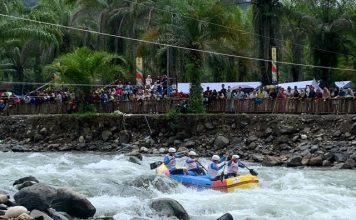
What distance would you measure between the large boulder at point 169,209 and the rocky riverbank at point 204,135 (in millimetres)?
Answer: 10155

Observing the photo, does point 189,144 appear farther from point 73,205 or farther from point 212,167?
point 73,205

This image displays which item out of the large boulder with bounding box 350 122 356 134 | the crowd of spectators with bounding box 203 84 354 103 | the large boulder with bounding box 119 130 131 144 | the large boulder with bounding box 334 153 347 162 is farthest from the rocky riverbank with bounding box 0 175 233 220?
the large boulder with bounding box 119 130 131 144

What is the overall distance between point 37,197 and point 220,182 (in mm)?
6344

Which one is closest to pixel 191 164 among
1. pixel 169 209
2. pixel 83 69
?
pixel 169 209

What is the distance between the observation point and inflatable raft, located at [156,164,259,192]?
17.7 meters

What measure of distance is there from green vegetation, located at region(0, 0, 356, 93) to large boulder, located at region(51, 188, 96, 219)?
1656 centimetres

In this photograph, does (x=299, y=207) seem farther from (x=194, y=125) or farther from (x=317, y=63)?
(x=317, y=63)

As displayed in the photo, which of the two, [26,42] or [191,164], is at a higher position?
[26,42]

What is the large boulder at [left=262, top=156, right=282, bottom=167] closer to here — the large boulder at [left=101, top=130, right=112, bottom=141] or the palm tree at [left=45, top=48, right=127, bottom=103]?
the large boulder at [left=101, top=130, right=112, bottom=141]

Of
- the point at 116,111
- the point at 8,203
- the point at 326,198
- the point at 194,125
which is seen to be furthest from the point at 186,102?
the point at 8,203

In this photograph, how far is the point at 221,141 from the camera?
2733 centimetres

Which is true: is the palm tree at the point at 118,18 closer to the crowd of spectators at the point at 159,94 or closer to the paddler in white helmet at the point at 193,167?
the crowd of spectators at the point at 159,94

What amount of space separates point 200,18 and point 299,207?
17.6 metres

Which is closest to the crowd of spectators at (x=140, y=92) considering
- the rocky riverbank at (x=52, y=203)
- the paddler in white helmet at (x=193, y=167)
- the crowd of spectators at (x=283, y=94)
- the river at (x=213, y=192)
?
the crowd of spectators at (x=283, y=94)
